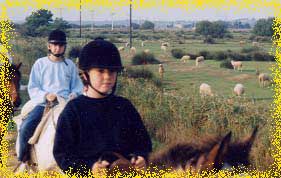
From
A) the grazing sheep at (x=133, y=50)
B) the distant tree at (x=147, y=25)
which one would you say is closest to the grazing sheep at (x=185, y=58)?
the grazing sheep at (x=133, y=50)

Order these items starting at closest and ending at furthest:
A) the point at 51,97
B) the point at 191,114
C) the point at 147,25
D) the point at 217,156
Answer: the point at 217,156
the point at 51,97
the point at 147,25
the point at 191,114

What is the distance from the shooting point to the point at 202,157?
9.67ft

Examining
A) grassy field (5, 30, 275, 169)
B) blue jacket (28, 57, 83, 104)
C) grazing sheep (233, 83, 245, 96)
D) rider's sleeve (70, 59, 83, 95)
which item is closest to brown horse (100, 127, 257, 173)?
rider's sleeve (70, 59, 83, 95)

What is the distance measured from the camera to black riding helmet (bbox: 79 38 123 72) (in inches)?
134

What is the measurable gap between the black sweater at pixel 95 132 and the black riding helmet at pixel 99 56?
0.22m

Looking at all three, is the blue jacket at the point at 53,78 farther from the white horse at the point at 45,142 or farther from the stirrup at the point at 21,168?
the stirrup at the point at 21,168

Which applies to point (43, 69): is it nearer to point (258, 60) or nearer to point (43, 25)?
point (43, 25)

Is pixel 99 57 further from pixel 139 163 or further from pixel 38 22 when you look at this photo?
pixel 38 22

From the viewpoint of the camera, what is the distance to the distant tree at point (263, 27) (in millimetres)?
3972

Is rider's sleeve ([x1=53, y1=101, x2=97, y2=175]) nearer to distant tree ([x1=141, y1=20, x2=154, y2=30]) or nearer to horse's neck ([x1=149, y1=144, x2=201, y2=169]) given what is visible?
horse's neck ([x1=149, y1=144, x2=201, y2=169])

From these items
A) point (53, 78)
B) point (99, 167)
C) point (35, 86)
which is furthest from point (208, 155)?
point (35, 86)

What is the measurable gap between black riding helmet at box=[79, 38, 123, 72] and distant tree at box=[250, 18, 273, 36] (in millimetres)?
1276

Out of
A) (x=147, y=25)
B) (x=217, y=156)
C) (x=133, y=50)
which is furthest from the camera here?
(x=133, y=50)

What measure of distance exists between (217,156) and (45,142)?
130 centimetres
